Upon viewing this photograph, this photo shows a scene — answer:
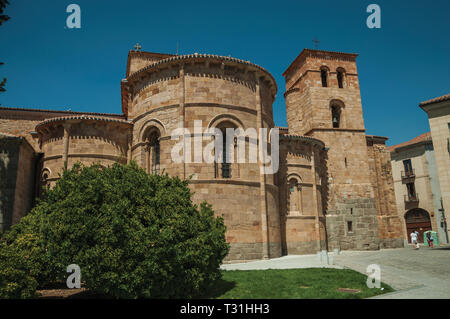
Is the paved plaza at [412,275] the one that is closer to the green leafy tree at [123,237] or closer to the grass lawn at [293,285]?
the grass lawn at [293,285]

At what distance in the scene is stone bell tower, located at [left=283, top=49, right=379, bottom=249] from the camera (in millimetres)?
25203

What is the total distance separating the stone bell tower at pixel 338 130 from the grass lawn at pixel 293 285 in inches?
536

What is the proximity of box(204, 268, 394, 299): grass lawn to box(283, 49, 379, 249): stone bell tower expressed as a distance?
44.7 ft

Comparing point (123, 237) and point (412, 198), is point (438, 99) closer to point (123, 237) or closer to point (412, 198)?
point (412, 198)

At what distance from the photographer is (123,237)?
8.45m

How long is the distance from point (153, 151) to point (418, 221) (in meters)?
34.4

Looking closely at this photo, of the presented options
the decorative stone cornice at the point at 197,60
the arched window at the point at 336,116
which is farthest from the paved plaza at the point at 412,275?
the arched window at the point at 336,116

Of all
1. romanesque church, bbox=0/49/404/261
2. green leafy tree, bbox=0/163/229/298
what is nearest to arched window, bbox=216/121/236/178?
romanesque church, bbox=0/49/404/261

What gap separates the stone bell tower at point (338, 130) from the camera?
82.7 ft

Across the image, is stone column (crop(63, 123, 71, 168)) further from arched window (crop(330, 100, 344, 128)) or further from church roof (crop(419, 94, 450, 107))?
church roof (crop(419, 94, 450, 107))

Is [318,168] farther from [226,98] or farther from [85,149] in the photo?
[85,149]

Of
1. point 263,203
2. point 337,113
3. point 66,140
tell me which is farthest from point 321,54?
point 66,140
